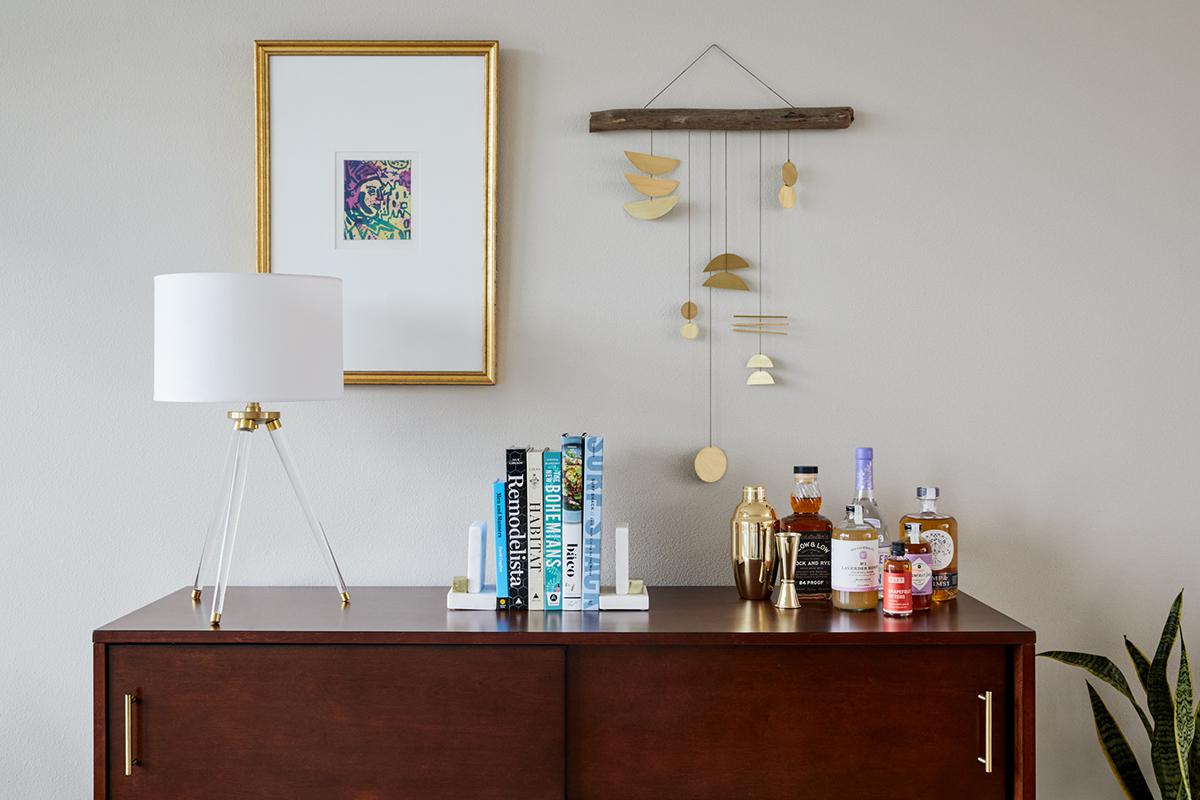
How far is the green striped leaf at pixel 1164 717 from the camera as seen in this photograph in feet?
5.87

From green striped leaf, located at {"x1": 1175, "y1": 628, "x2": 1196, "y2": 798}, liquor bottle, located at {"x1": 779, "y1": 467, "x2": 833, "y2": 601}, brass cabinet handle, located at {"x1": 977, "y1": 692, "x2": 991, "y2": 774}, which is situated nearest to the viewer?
brass cabinet handle, located at {"x1": 977, "y1": 692, "x2": 991, "y2": 774}

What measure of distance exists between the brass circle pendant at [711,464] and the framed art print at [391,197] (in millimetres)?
468

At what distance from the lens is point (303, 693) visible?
1.60 meters

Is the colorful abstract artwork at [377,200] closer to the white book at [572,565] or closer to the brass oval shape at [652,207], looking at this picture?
the brass oval shape at [652,207]

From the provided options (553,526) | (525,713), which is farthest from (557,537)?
(525,713)

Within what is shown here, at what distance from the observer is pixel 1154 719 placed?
6.04 ft

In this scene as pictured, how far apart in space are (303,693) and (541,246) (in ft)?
3.25

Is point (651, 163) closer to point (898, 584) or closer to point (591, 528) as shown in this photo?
point (591, 528)

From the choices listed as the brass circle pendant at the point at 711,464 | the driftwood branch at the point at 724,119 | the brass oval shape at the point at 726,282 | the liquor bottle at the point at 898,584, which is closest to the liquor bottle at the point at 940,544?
the liquor bottle at the point at 898,584

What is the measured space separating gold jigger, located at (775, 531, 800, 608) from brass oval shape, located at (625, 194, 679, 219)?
0.70 meters

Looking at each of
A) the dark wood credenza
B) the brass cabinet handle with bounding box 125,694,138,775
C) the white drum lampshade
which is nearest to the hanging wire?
the dark wood credenza

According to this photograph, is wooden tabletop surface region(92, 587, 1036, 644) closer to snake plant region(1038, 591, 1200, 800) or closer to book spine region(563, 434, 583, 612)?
book spine region(563, 434, 583, 612)

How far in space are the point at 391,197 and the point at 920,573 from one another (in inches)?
50.5

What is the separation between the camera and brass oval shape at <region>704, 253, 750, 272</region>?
6.52ft
